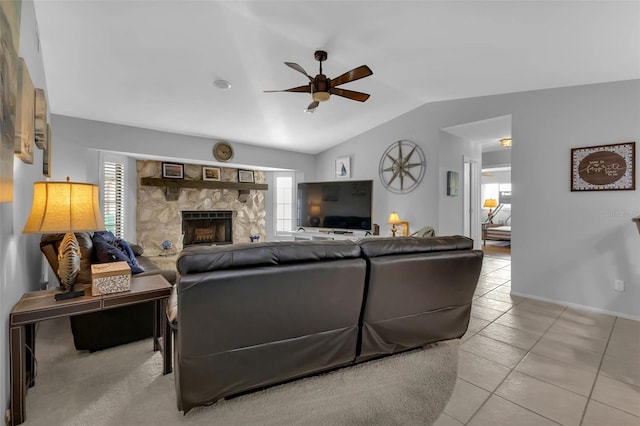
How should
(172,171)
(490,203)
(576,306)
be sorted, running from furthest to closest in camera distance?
(490,203) < (172,171) < (576,306)

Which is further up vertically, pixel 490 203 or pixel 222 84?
pixel 222 84

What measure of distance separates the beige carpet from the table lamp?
631mm

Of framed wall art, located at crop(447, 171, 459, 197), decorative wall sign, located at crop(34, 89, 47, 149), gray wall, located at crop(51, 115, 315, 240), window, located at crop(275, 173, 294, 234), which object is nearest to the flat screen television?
window, located at crop(275, 173, 294, 234)

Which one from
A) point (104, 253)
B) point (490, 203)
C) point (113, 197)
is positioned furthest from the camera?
point (490, 203)

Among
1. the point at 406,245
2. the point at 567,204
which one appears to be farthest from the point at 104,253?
the point at 567,204

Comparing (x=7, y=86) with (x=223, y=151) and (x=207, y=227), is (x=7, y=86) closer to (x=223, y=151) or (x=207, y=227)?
(x=223, y=151)

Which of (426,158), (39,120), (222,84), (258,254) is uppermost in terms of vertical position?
(222,84)

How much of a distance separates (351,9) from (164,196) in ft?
14.8

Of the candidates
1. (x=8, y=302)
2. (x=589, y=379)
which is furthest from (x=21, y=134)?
(x=589, y=379)

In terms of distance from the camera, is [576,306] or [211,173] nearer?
[576,306]

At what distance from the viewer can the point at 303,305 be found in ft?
5.66

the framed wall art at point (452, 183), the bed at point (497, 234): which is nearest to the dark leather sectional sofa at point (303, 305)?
the framed wall art at point (452, 183)

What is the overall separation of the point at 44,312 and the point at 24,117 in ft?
3.56

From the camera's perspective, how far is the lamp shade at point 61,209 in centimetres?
163
